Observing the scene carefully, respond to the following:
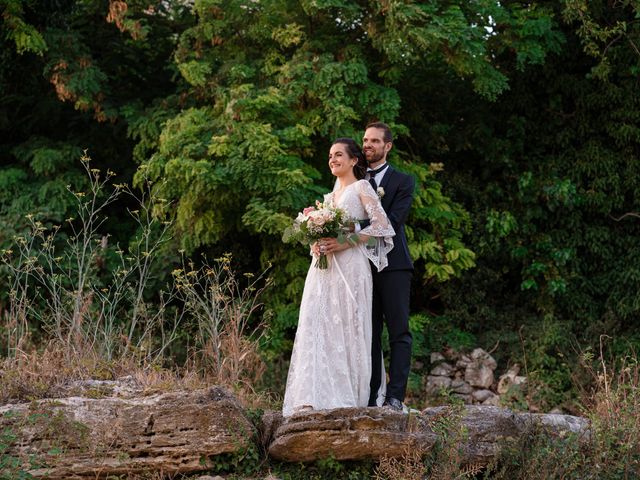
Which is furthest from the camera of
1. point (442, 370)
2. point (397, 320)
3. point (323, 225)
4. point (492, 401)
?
point (442, 370)

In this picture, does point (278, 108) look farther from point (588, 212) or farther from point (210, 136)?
point (588, 212)

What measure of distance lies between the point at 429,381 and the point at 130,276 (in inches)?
156

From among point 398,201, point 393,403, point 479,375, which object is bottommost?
point 479,375

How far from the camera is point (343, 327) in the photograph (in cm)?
610

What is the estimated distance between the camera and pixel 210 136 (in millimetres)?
10617

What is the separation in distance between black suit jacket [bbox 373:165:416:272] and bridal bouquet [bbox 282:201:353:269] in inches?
14.3

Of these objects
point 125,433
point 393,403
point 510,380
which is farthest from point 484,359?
point 125,433

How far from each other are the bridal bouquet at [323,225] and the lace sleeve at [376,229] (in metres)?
0.13

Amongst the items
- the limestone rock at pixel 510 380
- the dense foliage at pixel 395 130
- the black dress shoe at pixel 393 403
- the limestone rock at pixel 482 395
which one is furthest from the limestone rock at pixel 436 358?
the black dress shoe at pixel 393 403

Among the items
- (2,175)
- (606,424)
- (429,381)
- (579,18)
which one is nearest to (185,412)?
(606,424)

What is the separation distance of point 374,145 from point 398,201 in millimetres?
414

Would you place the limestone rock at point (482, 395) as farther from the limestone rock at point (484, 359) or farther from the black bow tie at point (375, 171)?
the black bow tie at point (375, 171)

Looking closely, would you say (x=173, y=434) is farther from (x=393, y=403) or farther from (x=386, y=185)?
(x=386, y=185)

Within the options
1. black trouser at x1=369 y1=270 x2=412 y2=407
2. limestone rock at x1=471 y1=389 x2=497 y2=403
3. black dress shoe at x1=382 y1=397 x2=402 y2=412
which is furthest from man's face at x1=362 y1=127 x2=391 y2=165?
limestone rock at x1=471 y1=389 x2=497 y2=403
